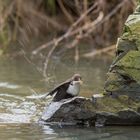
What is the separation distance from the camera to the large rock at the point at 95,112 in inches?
273

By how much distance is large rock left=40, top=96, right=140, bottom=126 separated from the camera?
22.7 feet

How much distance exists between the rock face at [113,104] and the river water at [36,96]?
0.13 m

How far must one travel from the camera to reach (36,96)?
8.78 meters

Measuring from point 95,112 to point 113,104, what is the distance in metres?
0.22

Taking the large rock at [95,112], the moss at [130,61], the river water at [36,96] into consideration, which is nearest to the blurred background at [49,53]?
the river water at [36,96]

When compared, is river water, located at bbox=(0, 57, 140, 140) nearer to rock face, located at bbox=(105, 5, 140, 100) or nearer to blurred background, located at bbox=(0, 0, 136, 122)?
blurred background, located at bbox=(0, 0, 136, 122)

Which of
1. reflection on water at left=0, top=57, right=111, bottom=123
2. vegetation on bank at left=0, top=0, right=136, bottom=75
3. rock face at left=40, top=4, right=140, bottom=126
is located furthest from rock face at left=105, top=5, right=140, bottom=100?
vegetation on bank at left=0, top=0, right=136, bottom=75

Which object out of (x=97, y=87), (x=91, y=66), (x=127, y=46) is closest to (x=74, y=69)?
(x=91, y=66)

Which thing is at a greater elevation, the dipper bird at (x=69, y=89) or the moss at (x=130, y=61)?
the moss at (x=130, y=61)

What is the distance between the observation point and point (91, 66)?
11.7 meters

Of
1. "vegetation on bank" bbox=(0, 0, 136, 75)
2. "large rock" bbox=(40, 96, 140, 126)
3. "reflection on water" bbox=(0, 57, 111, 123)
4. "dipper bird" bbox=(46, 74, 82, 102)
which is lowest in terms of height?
"large rock" bbox=(40, 96, 140, 126)

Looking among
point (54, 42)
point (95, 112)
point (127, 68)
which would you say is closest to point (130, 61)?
point (127, 68)

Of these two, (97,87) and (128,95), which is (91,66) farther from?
(128,95)

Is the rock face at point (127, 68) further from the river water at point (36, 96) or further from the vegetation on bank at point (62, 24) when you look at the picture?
the vegetation on bank at point (62, 24)
